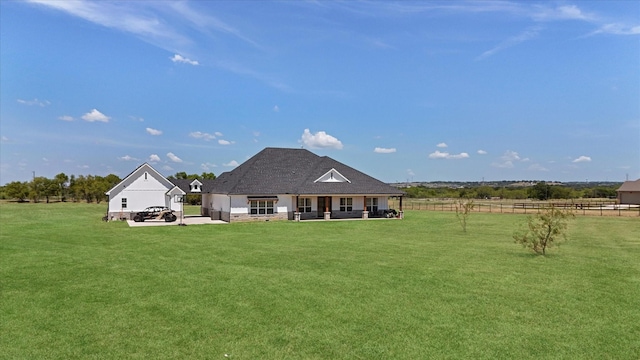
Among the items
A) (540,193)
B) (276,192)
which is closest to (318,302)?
(276,192)

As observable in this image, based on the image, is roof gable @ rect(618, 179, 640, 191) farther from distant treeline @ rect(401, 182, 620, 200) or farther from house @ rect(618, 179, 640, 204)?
distant treeline @ rect(401, 182, 620, 200)

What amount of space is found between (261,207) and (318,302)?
27.1 meters

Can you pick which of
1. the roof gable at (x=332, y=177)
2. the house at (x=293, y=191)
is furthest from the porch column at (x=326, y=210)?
the roof gable at (x=332, y=177)

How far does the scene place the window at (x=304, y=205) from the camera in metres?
39.3

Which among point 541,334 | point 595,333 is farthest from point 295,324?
point 595,333

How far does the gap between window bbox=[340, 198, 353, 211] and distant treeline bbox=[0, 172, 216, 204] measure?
4709cm

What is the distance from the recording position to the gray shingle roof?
38256 millimetres

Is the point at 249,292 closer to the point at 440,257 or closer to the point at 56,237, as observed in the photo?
the point at 440,257

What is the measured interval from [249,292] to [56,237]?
17.9 m

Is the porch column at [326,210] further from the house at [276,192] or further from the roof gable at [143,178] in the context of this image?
the roof gable at [143,178]

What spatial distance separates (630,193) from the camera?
6800 centimetres

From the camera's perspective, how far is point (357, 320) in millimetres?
9508

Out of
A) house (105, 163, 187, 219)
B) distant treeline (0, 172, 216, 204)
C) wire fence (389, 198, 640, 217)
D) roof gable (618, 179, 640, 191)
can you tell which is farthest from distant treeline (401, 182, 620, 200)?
house (105, 163, 187, 219)

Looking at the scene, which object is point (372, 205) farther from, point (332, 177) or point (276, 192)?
point (276, 192)
